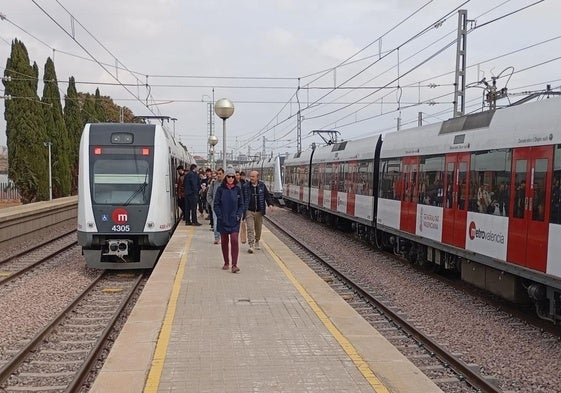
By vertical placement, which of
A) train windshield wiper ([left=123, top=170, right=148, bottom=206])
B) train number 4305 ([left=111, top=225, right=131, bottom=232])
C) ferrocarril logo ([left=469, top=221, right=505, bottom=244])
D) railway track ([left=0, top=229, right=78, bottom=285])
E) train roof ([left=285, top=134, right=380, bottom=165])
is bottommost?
railway track ([left=0, top=229, right=78, bottom=285])

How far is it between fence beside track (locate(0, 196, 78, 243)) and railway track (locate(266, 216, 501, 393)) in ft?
30.2

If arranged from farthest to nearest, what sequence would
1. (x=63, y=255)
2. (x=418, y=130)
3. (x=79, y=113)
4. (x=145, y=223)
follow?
(x=79, y=113)
(x=63, y=255)
(x=418, y=130)
(x=145, y=223)

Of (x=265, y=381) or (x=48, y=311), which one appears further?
(x=48, y=311)

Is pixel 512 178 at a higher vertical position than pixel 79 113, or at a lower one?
lower

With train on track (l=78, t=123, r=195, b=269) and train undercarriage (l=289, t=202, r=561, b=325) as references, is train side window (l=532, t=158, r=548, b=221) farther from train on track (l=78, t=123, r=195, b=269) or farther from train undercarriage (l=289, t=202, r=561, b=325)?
train on track (l=78, t=123, r=195, b=269)

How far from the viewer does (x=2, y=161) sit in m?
87.9

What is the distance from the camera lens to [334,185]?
75.6 feet

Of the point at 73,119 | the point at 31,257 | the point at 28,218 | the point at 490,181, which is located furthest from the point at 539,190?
the point at 73,119

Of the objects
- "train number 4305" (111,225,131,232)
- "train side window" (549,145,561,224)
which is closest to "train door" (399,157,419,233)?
"train side window" (549,145,561,224)

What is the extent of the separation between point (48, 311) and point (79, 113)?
34873 mm

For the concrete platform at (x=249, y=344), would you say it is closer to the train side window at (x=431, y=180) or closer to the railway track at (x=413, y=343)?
the railway track at (x=413, y=343)

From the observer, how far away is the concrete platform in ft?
17.4

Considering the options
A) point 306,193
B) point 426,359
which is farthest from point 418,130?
point 306,193

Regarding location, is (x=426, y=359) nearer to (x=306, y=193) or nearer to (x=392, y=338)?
(x=392, y=338)
